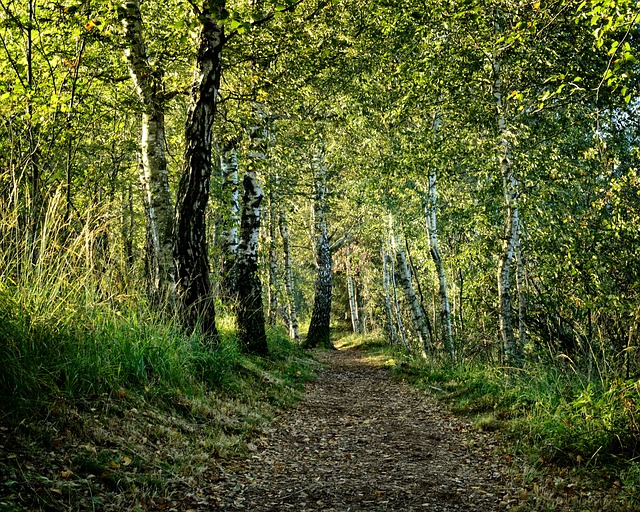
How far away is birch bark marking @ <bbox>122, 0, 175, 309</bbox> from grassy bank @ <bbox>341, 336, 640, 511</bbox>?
532cm

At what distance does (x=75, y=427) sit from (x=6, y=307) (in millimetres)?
1190

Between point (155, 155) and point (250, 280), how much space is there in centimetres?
425

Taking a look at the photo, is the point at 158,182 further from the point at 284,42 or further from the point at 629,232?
the point at 629,232

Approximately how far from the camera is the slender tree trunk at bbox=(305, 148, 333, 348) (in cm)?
2067

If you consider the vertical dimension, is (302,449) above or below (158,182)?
below

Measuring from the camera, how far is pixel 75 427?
→ 14.3 feet

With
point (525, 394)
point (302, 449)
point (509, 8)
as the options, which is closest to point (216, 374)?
point (302, 449)

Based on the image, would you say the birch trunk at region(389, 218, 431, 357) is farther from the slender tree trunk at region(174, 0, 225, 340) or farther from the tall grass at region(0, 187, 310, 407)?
the tall grass at region(0, 187, 310, 407)

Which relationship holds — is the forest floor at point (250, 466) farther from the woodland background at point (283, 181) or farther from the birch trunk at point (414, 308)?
the birch trunk at point (414, 308)

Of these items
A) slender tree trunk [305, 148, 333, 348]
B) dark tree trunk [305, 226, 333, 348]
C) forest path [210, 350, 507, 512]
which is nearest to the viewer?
forest path [210, 350, 507, 512]

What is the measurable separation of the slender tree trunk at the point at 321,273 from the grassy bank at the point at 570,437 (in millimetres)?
13516

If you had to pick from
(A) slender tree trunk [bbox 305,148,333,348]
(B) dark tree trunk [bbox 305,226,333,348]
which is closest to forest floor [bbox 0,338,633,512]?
(A) slender tree trunk [bbox 305,148,333,348]

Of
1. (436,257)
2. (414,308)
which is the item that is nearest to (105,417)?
(436,257)

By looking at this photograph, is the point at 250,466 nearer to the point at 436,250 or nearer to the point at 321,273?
the point at 436,250
